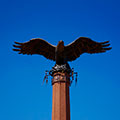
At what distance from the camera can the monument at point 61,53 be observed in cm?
1415

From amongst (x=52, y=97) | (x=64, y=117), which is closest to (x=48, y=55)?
(x=52, y=97)

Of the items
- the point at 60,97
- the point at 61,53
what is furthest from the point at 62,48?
the point at 60,97

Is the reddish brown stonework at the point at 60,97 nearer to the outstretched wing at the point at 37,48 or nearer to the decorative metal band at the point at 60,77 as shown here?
the decorative metal band at the point at 60,77

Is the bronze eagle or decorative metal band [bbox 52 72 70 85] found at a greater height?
the bronze eagle

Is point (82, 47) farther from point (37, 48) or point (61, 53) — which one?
point (37, 48)

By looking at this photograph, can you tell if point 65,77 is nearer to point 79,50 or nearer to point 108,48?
point 79,50

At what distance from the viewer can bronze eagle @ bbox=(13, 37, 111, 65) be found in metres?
15.4

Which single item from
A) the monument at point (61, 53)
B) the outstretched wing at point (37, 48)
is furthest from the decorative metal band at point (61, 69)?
the outstretched wing at point (37, 48)

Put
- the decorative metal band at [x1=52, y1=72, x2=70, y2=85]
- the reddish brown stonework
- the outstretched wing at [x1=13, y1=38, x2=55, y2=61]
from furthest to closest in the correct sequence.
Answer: the outstretched wing at [x1=13, y1=38, x2=55, y2=61] < the decorative metal band at [x1=52, y1=72, x2=70, y2=85] < the reddish brown stonework

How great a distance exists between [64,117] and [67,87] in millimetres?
2080

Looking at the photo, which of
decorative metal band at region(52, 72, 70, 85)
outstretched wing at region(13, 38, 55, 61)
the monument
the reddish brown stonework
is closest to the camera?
the reddish brown stonework

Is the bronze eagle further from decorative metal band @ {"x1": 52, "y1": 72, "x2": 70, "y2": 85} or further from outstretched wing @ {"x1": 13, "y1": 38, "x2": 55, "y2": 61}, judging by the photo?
decorative metal band @ {"x1": 52, "y1": 72, "x2": 70, "y2": 85}

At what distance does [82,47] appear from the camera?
15.7 meters

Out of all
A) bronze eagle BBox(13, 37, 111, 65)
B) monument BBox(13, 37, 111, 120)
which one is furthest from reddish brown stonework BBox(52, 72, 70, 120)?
bronze eagle BBox(13, 37, 111, 65)
